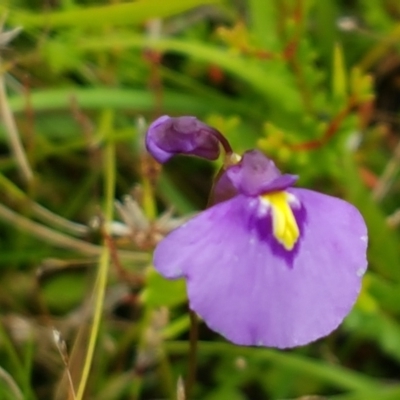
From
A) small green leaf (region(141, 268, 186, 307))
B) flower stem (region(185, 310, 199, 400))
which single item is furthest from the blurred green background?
flower stem (region(185, 310, 199, 400))

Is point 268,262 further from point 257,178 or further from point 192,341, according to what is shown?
point 192,341

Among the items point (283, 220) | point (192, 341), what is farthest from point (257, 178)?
point (192, 341)

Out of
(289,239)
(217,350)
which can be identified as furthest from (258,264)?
(217,350)

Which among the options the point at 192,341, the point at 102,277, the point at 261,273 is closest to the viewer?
the point at 261,273

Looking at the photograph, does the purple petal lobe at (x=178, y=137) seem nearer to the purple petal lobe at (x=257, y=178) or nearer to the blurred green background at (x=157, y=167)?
the purple petal lobe at (x=257, y=178)

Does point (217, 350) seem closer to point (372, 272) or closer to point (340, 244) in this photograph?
point (372, 272)

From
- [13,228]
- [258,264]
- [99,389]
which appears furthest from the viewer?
[13,228]
